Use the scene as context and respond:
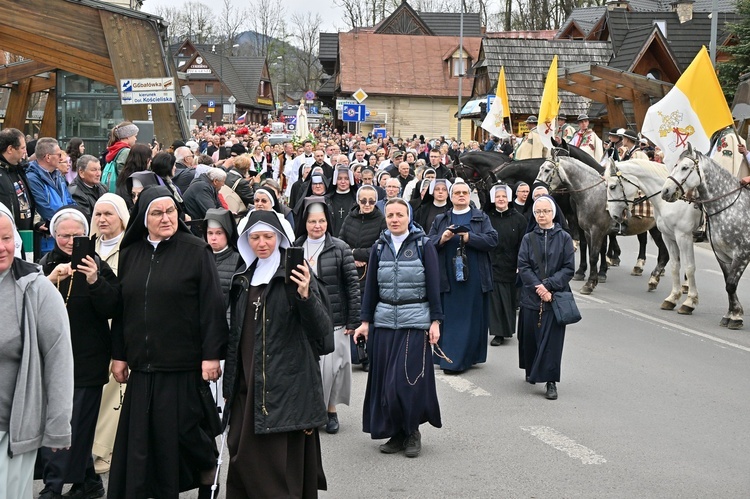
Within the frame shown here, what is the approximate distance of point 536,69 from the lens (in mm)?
52562

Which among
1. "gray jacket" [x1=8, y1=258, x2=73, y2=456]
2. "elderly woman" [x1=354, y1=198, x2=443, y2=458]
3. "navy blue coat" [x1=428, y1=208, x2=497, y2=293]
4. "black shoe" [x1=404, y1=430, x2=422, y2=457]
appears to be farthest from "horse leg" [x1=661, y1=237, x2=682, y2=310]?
"gray jacket" [x1=8, y1=258, x2=73, y2=456]

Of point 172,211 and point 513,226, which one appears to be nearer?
point 172,211

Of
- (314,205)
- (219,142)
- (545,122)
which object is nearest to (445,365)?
(314,205)

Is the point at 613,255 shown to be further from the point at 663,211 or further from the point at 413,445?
the point at 413,445

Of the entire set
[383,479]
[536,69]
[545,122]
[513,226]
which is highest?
[536,69]

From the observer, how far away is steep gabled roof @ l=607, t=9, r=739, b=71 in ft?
157

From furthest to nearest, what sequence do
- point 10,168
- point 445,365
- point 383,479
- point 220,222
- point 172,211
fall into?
point 445,365
point 10,168
point 220,222
point 383,479
point 172,211

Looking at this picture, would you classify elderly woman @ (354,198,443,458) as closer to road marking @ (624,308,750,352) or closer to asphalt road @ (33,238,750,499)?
asphalt road @ (33,238,750,499)

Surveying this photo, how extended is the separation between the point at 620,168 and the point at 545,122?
5.92 meters

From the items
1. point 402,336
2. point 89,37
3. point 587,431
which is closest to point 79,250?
point 402,336

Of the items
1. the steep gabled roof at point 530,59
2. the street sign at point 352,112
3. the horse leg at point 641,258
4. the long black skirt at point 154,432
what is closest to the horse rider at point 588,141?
the horse leg at point 641,258

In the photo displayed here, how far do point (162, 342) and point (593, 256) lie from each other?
11.5 m

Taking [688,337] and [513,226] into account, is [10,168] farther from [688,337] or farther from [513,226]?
[688,337]

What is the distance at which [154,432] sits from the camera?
574cm
